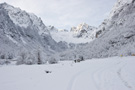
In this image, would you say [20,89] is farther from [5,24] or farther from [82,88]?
[5,24]

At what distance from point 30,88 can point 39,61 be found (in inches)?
1567

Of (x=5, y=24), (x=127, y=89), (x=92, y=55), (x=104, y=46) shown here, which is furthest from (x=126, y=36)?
(x=5, y=24)

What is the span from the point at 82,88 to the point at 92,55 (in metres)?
92.9

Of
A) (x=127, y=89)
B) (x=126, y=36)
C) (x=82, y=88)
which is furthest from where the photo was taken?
(x=126, y=36)

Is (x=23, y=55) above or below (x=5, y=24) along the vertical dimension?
below

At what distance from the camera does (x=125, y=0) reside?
171 meters

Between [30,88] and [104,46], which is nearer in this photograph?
[30,88]

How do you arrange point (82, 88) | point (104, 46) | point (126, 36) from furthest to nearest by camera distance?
point (104, 46) → point (126, 36) → point (82, 88)

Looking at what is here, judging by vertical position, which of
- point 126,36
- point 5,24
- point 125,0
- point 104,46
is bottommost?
point 104,46

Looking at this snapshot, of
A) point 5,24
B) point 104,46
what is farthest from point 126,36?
point 5,24

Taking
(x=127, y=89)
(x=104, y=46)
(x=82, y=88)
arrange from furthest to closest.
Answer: (x=104, y=46), (x=82, y=88), (x=127, y=89)

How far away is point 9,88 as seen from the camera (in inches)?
261

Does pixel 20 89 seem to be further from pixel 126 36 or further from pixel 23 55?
pixel 126 36

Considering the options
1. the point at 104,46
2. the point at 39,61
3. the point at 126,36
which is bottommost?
the point at 39,61
